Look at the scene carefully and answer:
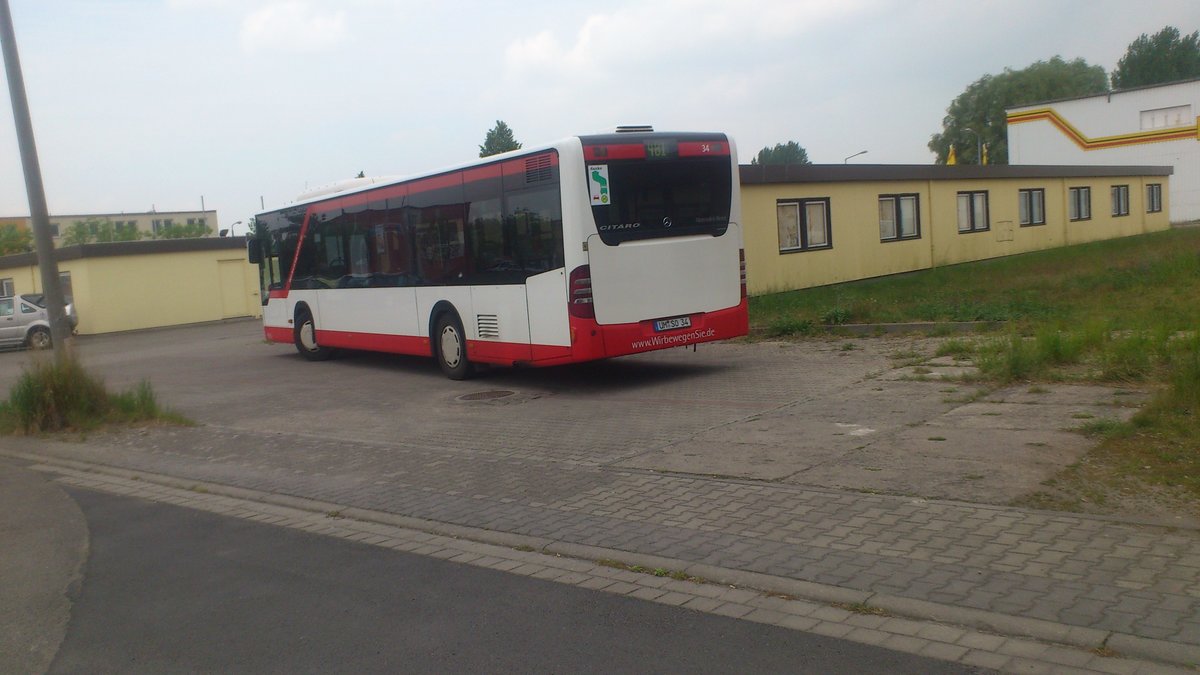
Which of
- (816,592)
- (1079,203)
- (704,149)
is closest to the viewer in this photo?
(816,592)

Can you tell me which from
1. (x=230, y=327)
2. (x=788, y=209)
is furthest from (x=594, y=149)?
(x=230, y=327)

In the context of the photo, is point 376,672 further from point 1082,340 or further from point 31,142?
point 31,142

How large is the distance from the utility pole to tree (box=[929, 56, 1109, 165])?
9416 cm

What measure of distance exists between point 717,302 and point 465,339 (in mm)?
3832

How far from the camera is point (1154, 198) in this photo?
45656 millimetres

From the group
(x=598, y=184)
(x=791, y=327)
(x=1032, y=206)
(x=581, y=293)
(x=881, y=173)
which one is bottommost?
(x=791, y=327)

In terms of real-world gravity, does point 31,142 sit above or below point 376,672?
above

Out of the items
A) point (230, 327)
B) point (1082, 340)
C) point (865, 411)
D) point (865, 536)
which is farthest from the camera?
point (230, 327)

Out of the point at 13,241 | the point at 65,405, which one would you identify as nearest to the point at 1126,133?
the point at 65,405

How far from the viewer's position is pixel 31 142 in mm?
13547

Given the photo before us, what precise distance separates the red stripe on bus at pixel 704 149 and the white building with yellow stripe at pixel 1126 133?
51.2 m

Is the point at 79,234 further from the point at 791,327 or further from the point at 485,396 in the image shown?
the point at 485,396

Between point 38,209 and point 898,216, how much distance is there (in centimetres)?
2133

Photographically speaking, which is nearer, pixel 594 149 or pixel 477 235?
pixel 594 149
